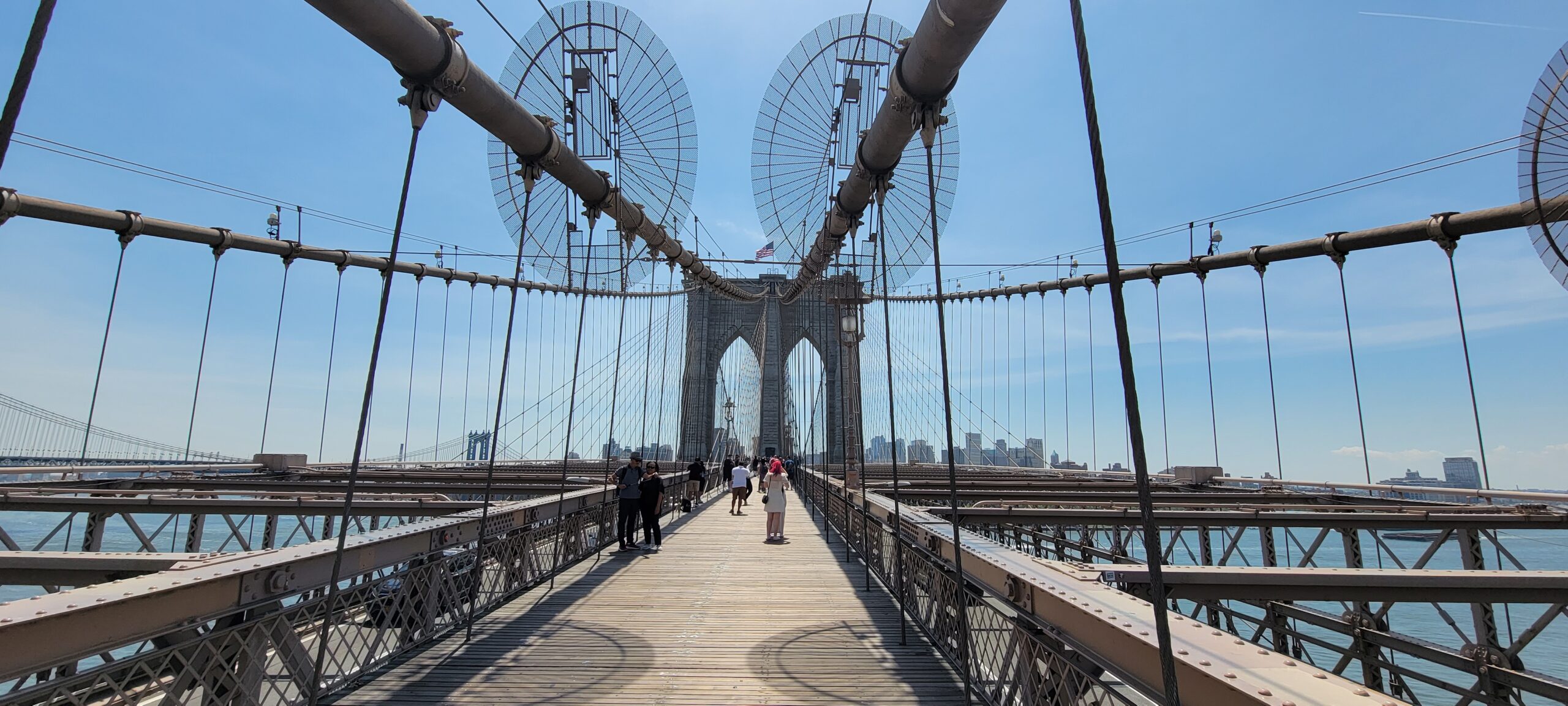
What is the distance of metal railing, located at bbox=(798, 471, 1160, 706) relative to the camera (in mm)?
3238

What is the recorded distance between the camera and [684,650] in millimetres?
5629

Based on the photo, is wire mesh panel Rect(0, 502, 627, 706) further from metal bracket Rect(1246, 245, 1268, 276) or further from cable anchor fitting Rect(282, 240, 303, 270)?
metal bracket Rect(1246, 245, 1268, 276)

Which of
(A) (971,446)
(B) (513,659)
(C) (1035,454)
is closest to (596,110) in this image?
(B) (513,659)

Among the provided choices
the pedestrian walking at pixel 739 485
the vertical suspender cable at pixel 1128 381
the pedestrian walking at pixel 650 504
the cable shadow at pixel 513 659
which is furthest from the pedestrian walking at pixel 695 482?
the vertical suspender cable at pixel 1128 381

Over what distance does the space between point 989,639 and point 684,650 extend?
2362mm

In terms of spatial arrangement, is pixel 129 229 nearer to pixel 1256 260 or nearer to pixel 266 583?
pixel 266 583

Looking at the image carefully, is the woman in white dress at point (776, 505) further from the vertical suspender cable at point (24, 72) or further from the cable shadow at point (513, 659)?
the vertical suspender cable at point (24, 72)

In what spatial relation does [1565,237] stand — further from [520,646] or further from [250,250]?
[250,250]

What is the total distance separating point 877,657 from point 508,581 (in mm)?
4086

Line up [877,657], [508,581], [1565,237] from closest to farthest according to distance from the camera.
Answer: [877,657] < [508,581] < [1565,237]

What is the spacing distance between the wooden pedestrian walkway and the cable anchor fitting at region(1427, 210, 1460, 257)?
12.8 metres

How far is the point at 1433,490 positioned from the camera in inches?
422

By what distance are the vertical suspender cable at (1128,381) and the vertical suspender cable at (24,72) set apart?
10.9 feet

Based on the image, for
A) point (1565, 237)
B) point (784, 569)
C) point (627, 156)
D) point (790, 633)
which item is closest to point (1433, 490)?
point (1565, 237)
